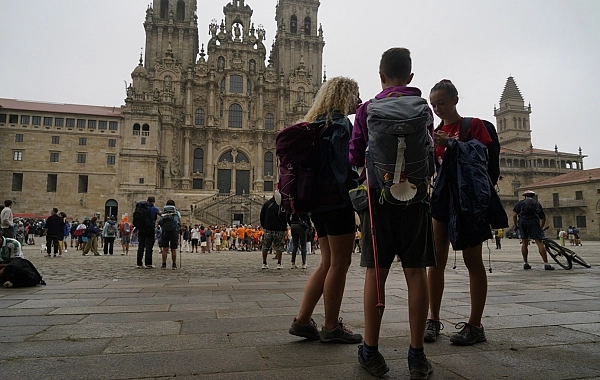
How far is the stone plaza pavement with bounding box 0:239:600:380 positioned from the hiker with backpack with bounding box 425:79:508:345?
0.83 feet

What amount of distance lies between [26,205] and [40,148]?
19.0 ft

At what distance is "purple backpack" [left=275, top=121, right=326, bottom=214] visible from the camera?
10.1 feet

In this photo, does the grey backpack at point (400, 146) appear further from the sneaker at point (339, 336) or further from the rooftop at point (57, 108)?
the rooftop at point (57, 108)

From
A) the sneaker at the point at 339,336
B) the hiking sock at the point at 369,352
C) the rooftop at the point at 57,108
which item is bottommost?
the sneaker at the point at 339,336

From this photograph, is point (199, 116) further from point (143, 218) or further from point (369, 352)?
point (369, 352)

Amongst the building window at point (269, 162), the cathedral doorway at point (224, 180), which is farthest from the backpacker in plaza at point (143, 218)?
the building window at point (269, 162)

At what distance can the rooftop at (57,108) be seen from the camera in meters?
43.5

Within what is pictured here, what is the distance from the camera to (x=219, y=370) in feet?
8.02

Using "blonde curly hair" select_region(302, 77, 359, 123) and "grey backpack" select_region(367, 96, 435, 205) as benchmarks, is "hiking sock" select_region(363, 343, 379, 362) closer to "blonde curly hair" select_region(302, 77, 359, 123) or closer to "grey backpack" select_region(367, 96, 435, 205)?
"grey backpack" select_region(367, 96, 435, 205)

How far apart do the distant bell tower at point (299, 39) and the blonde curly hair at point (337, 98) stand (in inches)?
2024

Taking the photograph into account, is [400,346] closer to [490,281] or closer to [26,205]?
[490,281]

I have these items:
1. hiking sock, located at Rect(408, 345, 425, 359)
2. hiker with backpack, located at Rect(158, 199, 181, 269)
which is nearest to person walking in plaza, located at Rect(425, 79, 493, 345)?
hiking sock, located at Rect(408, 345, 425, 359)

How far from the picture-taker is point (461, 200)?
10.0 ft

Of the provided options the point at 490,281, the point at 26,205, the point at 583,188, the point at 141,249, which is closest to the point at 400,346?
the point at 490,281
